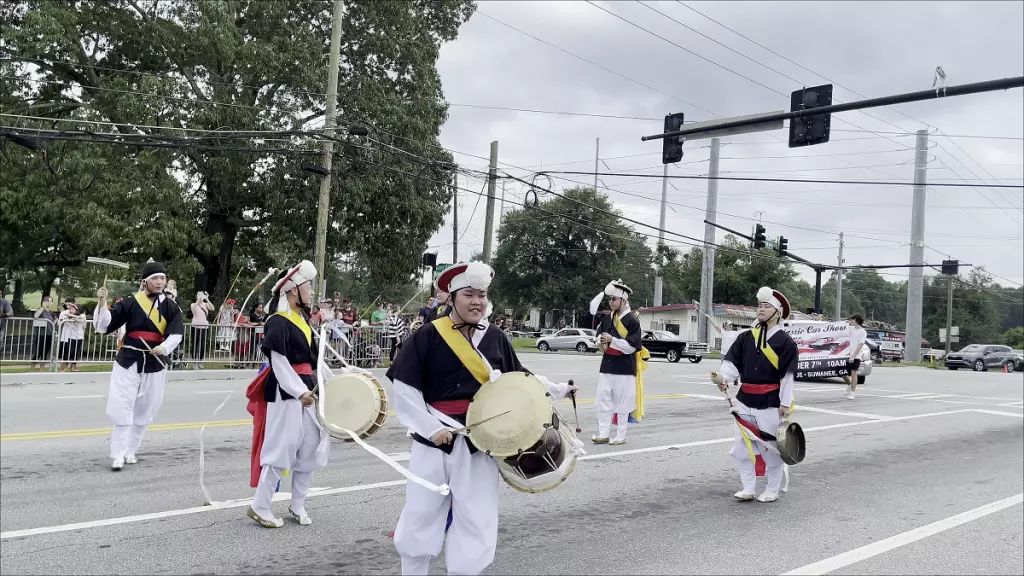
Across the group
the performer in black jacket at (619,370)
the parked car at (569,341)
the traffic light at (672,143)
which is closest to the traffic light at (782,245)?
the parked car at (569,341)

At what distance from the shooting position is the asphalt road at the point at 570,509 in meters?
5.23

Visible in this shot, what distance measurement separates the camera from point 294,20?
2628 centimetres

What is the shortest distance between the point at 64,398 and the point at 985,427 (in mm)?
15851

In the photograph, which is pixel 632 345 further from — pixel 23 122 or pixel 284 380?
pixel 23 122

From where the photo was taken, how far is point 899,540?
6125 millimetres

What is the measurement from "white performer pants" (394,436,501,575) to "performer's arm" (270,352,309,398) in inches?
75.7

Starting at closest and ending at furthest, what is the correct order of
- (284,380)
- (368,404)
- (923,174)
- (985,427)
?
1. (368,404)
2. (284,380)
3. (985,427)
4. (923,174)

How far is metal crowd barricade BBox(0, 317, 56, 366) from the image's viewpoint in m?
15.9

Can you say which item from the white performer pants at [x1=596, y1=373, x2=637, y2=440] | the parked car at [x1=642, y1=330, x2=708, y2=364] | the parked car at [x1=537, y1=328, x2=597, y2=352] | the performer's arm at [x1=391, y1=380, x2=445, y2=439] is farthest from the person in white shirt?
the parked car at [x1=537, y1=328, x2=597, y2=352]

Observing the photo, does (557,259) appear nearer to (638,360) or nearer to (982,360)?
(982,360)

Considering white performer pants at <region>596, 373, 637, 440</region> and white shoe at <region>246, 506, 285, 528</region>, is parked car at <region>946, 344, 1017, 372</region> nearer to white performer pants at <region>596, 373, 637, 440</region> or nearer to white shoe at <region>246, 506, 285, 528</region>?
white performer pants at <region>596, 373, 637, 440</region>

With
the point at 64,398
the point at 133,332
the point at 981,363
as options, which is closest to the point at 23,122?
the point at 64,398

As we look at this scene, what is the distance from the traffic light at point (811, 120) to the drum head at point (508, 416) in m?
12.4

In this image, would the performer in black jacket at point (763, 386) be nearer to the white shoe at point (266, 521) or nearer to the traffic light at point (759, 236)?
the white shoe at point (266, 521)
